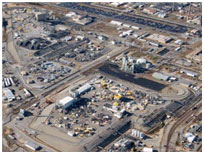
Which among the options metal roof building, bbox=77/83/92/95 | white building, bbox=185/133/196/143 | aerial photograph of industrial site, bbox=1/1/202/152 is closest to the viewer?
white building, bbox=185/133/196/143

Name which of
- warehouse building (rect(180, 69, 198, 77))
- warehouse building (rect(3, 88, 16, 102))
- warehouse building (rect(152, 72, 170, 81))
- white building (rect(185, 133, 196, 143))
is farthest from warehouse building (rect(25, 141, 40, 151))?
warehouse building (rect(180, 69, 198, 77))

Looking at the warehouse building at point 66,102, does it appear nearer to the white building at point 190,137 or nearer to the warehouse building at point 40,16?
the white building at point 190,137

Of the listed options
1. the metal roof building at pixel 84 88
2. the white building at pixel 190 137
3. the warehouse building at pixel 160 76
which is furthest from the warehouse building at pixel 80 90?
the white building at pixel 190 137

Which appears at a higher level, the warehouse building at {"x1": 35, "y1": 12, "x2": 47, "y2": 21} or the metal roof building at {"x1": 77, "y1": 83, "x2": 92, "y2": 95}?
the warehouse building at {"x1": 35, "y1": 12, "x2": 47, "y2": 21}

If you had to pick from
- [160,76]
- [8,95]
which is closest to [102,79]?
[160,76]

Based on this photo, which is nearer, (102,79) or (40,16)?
(102,79)

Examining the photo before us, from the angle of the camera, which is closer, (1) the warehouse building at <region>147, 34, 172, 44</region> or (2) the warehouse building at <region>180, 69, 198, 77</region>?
(2) the warehouse building at <region>180, 69, 198, 77</region>

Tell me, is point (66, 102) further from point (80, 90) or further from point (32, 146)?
point (32, 146)

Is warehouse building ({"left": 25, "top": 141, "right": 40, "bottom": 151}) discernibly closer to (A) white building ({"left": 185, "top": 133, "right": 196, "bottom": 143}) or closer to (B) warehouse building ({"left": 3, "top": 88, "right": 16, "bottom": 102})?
(B) warehouse building ({"left": 3, "top": 88, "right": 16, "bottom": 102})
